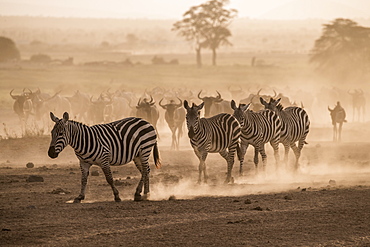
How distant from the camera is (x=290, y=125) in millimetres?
18047

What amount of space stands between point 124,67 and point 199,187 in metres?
50.0

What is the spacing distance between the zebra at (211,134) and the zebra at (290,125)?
8.63ft

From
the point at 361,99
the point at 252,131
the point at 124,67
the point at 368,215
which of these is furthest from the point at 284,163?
the point at 124,67

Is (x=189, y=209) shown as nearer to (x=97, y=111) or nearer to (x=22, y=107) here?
(x=97, y=111)

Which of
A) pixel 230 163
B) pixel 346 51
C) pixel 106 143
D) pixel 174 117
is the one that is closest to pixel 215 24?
pixel 346 51

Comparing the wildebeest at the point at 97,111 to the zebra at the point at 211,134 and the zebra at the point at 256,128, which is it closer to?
the zebra at the point at 256,128

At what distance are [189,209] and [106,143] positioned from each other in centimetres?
209

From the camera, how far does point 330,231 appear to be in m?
10.0

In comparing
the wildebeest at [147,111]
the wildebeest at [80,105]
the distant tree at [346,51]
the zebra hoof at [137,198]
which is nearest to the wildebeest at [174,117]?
the wildebeest at [147,111]

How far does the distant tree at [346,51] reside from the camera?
182ft

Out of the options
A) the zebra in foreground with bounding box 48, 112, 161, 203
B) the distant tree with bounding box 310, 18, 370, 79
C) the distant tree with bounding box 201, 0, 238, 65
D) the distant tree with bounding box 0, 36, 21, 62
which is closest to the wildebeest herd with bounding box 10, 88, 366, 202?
the zebra in foreground with bounding box 48, 112, 161, 203

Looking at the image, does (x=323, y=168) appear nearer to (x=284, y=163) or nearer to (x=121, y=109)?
(x=284, y=163)

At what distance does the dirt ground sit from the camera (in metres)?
9.60

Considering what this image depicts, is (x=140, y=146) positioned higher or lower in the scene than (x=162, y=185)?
higher
